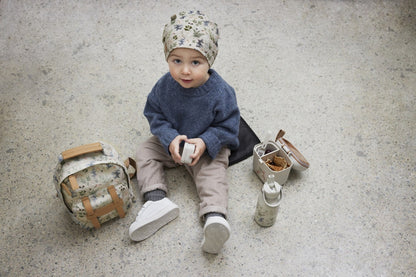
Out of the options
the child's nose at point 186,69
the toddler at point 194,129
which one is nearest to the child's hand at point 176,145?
the toddler at point 194,129

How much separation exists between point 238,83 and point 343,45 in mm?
614

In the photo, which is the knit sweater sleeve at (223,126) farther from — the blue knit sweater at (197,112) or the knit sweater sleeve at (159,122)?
Result: the knit sweater sleeve at (159,122)

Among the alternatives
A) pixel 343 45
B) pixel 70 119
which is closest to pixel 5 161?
pixel 70 119

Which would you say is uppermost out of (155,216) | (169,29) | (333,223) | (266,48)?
(169,29)

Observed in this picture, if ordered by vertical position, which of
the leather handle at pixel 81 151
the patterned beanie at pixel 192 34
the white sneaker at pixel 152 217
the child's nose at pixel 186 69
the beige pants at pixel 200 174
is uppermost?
the patterned beanie at pixel 192 34

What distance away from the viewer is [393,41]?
181 centimetres

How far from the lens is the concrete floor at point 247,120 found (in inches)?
45.0

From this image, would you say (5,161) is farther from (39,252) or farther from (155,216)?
(155,216)

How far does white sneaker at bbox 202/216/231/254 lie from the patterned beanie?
488 mm

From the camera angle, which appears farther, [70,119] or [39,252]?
[70,119]

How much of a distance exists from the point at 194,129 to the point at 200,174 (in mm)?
164

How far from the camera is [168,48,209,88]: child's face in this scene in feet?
3.36

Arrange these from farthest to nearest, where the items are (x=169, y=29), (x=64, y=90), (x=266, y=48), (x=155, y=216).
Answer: (x=266, y=48)
(x=64, y=90)
(x=155, y=216)
(x=169, y=29)

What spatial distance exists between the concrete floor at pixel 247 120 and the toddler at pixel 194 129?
0.08 meters
